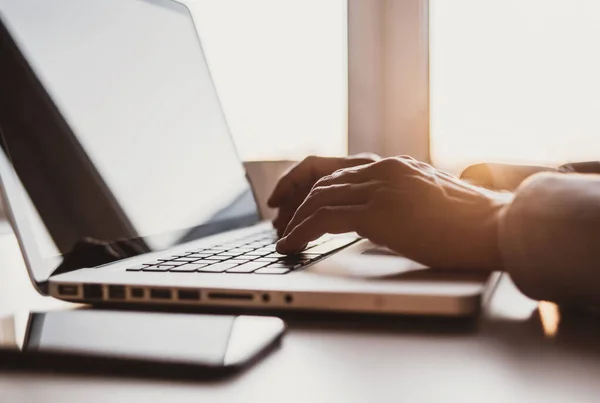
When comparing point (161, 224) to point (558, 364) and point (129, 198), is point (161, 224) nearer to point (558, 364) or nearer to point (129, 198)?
point (129, 198)

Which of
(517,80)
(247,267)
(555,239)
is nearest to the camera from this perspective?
(555,239)

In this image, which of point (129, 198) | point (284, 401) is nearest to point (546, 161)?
point (129, 198)

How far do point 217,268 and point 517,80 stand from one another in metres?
0.83

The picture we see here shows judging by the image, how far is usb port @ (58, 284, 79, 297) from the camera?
1.91 feet

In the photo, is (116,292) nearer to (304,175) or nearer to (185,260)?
(185,260)

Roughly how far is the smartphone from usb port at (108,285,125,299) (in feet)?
0.23

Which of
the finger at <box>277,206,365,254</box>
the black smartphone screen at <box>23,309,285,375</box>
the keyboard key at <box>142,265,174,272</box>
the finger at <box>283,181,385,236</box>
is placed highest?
the finger at <box>283,181,385,236</box>

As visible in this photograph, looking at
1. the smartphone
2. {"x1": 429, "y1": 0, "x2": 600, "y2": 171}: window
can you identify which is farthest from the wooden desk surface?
{"x1": 429, "y1": 0, "x2": 600, "y2": 171}: window

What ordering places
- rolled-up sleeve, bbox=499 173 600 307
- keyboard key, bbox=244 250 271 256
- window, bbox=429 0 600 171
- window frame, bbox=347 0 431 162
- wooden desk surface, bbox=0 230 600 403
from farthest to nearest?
window frame, bbox=347 0 431 162 → window, bbox=429 0 600 171 → keyboard key, bbox=244 250 271 256 → rolled-up sleeve, bbox=499 173 600 307 → wooden desk surface, bbox=0 230 600 403

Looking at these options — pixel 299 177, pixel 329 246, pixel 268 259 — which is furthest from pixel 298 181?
pixel 268 259

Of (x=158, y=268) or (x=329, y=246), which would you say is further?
(x=329, y=246)

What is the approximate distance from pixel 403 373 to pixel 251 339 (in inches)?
3.8

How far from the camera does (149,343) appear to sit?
416 millimetres

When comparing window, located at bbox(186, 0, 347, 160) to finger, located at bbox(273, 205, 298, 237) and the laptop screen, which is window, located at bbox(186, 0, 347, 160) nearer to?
the laptop screen
